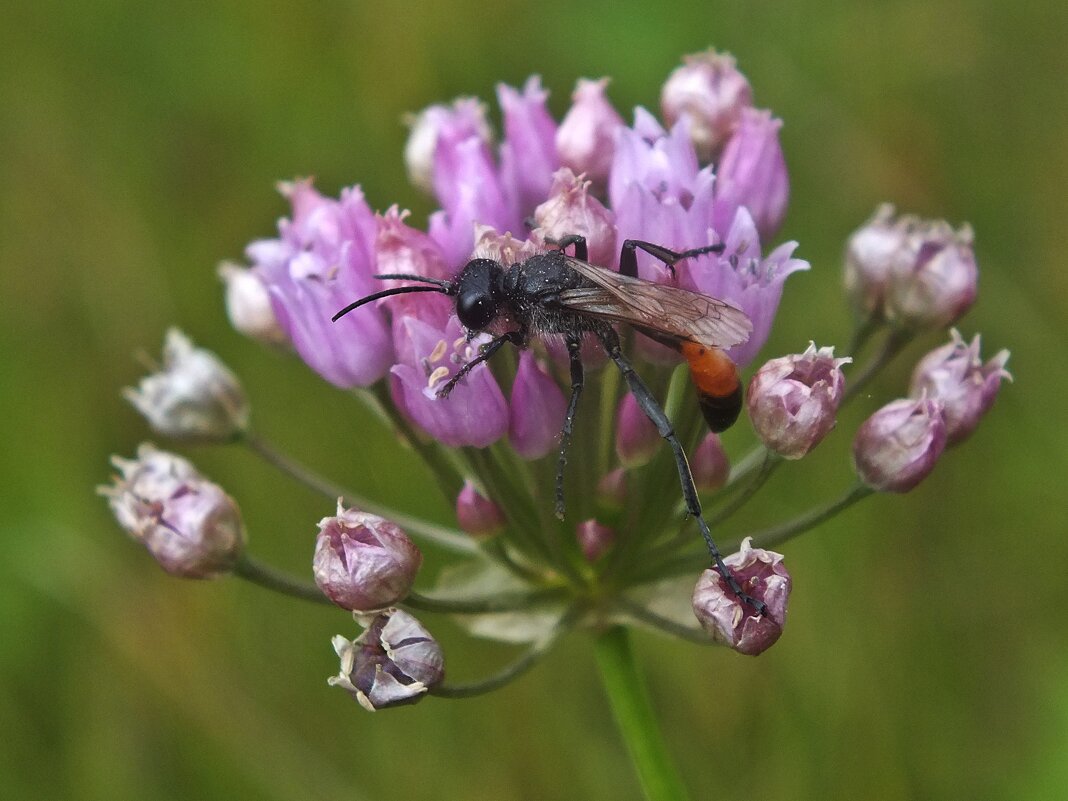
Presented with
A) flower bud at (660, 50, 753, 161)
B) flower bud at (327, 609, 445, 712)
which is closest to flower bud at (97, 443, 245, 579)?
flower bud at (327, 609, 445, 712)

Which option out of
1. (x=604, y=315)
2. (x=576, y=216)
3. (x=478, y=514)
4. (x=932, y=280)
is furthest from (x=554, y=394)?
(x=932, y=280)

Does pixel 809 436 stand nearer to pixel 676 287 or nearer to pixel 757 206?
pixel 676 287

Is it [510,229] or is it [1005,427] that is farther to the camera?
[1005,427]

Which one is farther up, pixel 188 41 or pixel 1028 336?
pixel 188 41

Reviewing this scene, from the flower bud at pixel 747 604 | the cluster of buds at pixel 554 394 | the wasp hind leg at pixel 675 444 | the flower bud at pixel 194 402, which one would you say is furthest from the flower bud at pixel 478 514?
the flower bud at pixel 194 402

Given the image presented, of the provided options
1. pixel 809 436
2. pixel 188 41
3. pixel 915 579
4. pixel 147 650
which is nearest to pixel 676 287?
pixel 809 436

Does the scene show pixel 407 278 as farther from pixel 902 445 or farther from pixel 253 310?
pixel 902 445
